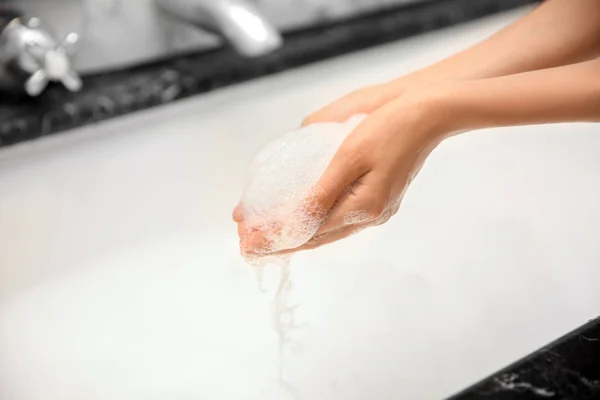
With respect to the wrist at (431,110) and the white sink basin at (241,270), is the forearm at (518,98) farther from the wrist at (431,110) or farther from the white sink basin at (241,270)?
the white sink basin at (241,270)

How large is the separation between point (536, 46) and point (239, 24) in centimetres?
35

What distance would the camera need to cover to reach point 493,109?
18.2 inches

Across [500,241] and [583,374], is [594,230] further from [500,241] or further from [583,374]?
[583,374]

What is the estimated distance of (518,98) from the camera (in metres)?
0.46

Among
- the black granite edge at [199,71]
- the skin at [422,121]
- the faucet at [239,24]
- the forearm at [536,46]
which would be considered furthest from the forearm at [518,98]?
the black granite edge at [199,71]

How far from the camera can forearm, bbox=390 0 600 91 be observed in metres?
0.56

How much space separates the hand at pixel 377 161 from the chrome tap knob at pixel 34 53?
39 centimetres

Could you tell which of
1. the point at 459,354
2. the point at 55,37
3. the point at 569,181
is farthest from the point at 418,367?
the point at 55,37

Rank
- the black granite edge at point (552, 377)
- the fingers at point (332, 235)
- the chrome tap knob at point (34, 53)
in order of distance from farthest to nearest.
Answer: the chrome tap knob at point (34, 53) → the fingers at point (332, 235) → the black granite edge at point (552, 377)

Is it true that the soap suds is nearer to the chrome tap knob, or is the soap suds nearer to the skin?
the skin

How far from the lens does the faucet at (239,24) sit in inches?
27.0

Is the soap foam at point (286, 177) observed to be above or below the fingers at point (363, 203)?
above

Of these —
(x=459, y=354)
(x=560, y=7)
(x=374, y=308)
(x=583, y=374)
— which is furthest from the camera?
(x=374, y=308)

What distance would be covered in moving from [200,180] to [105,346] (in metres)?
0.28
